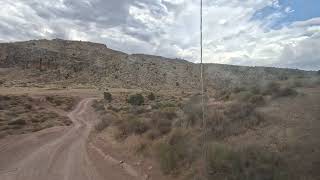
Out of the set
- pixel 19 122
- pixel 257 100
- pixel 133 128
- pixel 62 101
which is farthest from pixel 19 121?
pixel 62 101

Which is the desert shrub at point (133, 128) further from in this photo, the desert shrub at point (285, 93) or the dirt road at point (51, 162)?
the desert shrub at point (285, 93)

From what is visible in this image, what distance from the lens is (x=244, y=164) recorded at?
1015 centimetres

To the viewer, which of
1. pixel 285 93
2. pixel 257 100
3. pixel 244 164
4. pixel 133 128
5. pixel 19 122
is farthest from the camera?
pixel 19 122

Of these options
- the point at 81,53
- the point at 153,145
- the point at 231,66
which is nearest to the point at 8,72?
the point at 81,53

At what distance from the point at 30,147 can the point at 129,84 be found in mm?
85031

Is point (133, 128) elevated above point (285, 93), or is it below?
below

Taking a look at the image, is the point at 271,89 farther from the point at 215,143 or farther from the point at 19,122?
the point at 19,122

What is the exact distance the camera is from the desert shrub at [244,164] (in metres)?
9.34

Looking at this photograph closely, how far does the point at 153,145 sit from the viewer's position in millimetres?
15898

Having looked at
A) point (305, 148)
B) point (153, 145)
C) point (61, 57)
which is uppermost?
point (61, 57)

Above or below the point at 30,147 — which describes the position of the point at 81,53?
above

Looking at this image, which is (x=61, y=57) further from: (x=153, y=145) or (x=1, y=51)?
(x=153, y=145)

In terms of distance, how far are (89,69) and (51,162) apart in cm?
10166

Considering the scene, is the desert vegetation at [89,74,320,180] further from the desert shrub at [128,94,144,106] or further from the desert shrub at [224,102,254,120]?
the desert shrub at [128,94,144,106]
